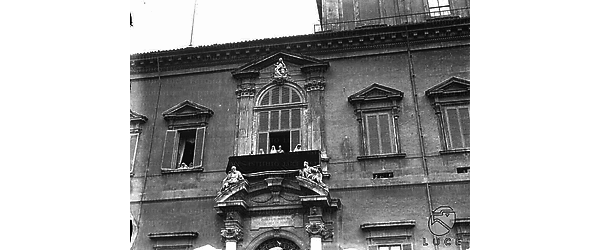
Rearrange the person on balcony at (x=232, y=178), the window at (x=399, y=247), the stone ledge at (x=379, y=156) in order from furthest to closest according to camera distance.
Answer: the stone ledge at (x=379, y=156) → the person on balcony at (x=232, y=178) → the window at (x=399, y=247)

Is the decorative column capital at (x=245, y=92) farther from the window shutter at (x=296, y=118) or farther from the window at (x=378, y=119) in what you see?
the window at (x=378, y=119)

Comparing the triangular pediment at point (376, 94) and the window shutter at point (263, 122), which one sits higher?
the triangular pediment at point (376, 94)

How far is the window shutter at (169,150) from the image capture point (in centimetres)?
1422

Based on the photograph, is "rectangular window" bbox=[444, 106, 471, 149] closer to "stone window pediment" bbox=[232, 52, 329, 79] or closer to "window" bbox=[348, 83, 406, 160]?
"window" bbox=[348, 83, 406, 160]

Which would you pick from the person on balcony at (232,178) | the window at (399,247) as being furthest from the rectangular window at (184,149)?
the window at (399,247)

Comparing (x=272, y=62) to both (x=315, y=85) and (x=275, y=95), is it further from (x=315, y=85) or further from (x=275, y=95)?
(x=315, y=85)

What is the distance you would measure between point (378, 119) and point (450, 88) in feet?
6.92

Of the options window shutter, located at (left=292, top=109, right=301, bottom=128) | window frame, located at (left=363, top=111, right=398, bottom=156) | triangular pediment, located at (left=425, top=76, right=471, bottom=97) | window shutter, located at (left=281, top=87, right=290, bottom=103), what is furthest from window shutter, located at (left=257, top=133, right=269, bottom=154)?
triangular pediment, located at (left=425, top=76, right=471, bottom=97)

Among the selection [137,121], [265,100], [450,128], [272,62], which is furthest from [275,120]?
[450,128]

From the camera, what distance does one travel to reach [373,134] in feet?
44.3

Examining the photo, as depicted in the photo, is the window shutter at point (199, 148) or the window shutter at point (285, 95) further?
the window shutter at point (285, 95)

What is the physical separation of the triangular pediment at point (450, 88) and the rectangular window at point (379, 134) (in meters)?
1.37
